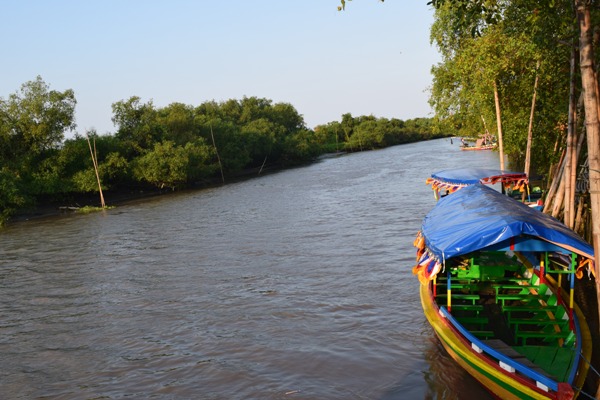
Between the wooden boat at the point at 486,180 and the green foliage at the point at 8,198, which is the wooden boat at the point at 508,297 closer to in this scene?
the wooden boat at the point at 486,180

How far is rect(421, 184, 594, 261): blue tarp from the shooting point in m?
6.88

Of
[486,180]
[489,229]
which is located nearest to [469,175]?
[486,180]

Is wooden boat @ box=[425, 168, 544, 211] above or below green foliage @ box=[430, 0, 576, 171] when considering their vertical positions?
below

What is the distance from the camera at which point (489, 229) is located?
7098 mm

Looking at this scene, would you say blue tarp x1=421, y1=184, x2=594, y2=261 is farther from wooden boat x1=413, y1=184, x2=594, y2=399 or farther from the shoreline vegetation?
the shoreline vegetation

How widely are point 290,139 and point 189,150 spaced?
25.6 m

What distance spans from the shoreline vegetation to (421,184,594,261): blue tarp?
72.8 feet

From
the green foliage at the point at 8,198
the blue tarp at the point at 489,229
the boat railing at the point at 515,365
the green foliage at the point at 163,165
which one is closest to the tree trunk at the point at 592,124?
the boat railing at the point at 515,365

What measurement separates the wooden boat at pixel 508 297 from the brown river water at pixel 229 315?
0.97m

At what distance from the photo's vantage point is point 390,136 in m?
99.2

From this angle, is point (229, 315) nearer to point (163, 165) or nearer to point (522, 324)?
point (522, 324)

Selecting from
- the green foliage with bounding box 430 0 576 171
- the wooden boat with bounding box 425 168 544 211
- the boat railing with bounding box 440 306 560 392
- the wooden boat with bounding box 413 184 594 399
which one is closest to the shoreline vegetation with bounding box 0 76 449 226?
the green foliage with bounding box 430 0 576 171

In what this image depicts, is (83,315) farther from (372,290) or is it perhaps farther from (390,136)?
(390,136)

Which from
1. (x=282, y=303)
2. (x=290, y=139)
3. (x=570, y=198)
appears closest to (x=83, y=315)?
(x=282, y=303)
